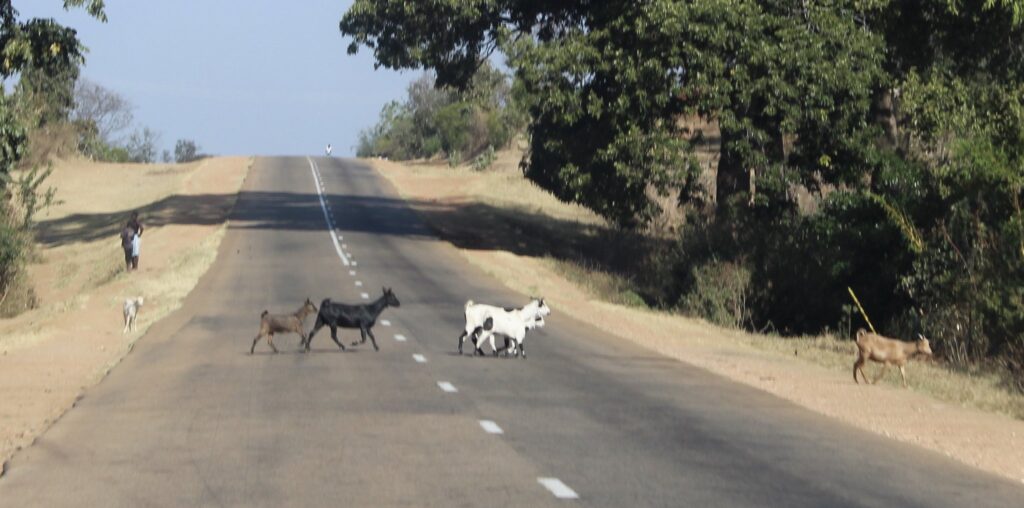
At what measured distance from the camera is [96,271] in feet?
146

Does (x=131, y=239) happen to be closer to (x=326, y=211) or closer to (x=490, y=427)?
(x=326, y=211)

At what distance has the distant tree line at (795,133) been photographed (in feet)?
89.1

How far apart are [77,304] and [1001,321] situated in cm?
1922

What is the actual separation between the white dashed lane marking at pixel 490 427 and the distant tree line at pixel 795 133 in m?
12.5

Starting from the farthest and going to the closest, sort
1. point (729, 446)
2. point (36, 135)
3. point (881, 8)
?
point (36, 135) → point (881, 8) → point (729, 446)

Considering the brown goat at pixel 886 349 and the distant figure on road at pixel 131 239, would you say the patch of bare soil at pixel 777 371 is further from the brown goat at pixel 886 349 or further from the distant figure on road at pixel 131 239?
the distant figure on road at pixel 131 239

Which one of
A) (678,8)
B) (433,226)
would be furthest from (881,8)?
(433,226)

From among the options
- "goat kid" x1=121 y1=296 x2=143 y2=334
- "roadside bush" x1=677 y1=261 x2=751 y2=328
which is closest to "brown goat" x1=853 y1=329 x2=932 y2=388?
"goat kid" x1=121 y1=296 x2=143 y2=334

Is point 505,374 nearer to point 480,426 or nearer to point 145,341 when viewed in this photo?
point 480,426

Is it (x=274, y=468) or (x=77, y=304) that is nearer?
(x=274, y=468)

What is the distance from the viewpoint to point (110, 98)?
12394 cm

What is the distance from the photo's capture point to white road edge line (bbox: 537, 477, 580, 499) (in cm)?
1041

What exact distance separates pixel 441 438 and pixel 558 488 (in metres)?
2.65

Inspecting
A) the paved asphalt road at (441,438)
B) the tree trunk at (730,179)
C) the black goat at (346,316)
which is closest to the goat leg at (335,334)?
the black goat at (346,316)
